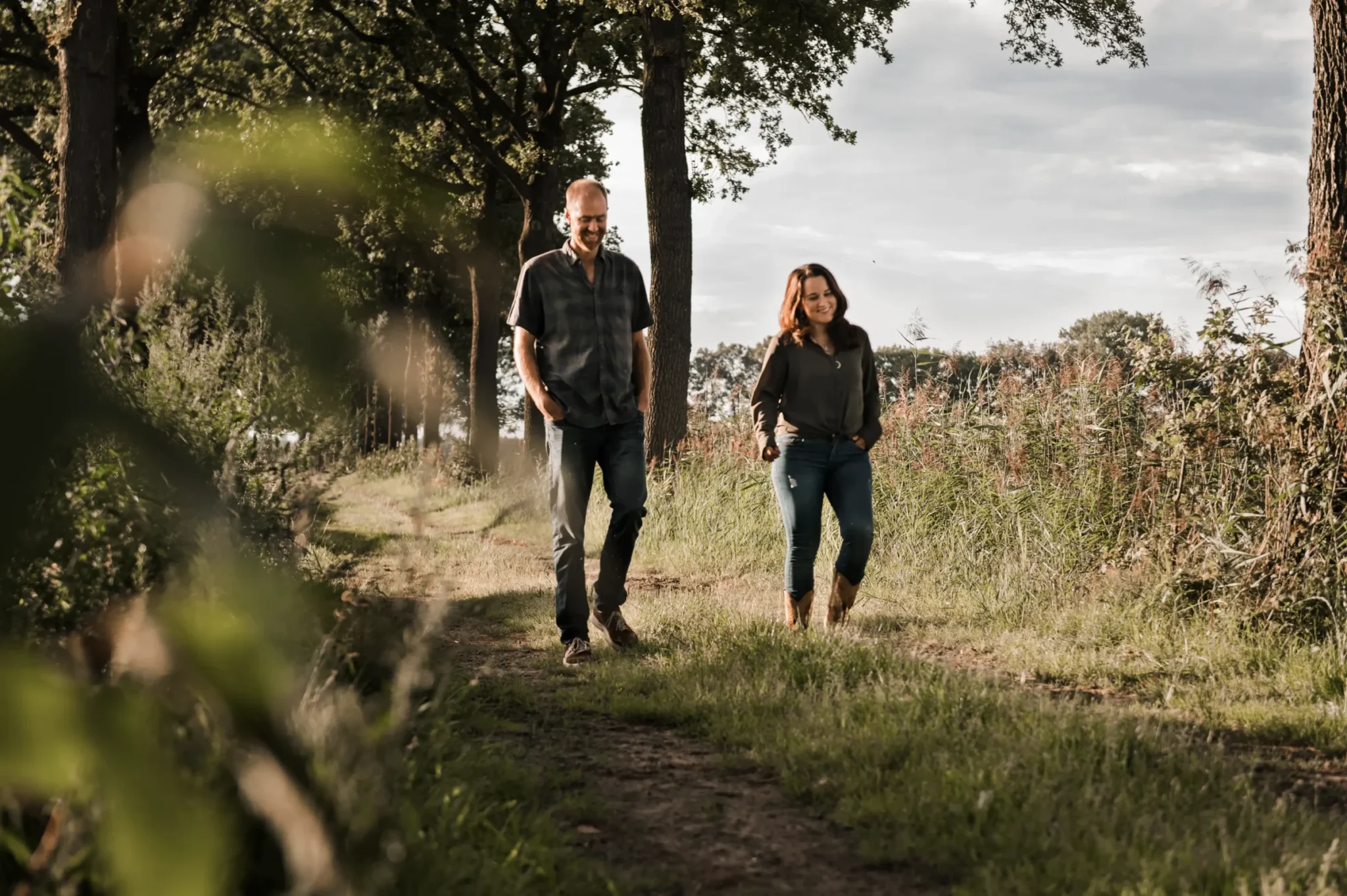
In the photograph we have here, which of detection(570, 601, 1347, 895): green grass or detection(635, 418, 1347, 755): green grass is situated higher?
detection(635, 418, 1347, 755): green grass

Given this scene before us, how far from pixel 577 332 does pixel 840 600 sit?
2.39 m

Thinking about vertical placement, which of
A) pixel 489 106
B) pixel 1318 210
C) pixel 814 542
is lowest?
pixel 814 542

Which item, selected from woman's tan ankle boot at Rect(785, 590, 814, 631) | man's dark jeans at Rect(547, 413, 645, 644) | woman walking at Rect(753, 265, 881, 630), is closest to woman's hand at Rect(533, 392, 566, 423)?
man's dark jeans at Rect(547, 413, 645, 644)

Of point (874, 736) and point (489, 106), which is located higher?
point (489, 106)

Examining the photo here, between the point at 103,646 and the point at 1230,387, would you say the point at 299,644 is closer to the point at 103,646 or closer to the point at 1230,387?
the point at 103,646

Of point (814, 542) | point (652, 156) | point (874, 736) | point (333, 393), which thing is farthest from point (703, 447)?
point (333, 393)

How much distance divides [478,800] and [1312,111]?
675cm

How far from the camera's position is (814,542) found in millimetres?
7387

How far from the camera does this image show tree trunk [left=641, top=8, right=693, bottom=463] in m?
14.9

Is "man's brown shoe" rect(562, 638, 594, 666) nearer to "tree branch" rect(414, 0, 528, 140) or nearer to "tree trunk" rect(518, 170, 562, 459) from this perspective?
"tree trunk" rect(518, 170, 562, 459)

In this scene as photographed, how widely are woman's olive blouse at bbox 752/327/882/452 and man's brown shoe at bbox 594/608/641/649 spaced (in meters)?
1.33

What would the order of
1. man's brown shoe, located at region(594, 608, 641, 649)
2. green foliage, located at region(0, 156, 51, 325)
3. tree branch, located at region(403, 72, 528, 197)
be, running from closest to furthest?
1. green foliage, located at region(0, 156, 51, 325)
2. man's brown shoe, located at region(594, 608, 641, 649)
3. tree branch, located at region(403, 72, 528, 197)

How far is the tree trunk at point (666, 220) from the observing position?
14.9 metres

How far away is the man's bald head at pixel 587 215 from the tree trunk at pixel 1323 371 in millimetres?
4116
